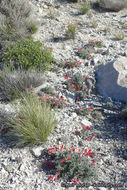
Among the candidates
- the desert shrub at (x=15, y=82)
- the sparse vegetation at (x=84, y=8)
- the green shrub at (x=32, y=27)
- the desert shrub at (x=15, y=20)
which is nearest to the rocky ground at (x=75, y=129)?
the green shrub at (x=32, y=27)

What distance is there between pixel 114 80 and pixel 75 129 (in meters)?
1.76

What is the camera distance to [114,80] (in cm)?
528

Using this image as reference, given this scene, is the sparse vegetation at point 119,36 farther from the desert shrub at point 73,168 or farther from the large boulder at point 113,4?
the desert shrub at point 73,168

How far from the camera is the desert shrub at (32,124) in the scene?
371 cm

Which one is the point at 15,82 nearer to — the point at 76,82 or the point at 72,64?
the point at 76,82

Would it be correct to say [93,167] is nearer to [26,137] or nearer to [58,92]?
[26,137]

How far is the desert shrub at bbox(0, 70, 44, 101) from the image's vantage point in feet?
16.2

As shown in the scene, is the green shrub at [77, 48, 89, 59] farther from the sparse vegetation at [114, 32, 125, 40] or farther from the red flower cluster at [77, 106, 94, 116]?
the red flower cluster at [77, 106, 94, 116]

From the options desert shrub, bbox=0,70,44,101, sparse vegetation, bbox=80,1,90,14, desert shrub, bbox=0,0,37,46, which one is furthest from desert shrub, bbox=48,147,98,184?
sparse vegetation, bbox=80,1,90,14

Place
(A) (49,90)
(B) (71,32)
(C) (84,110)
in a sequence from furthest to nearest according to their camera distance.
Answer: (B) (71,32)
(A) (49,90)
(C) (84,110)

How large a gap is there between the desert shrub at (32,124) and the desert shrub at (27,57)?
6.20 feet

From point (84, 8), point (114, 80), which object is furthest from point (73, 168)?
point (84, 8)

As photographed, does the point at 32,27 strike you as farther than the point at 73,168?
Yes

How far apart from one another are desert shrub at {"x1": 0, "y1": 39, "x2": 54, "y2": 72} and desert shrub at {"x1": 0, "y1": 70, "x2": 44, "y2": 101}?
45 centimetres
